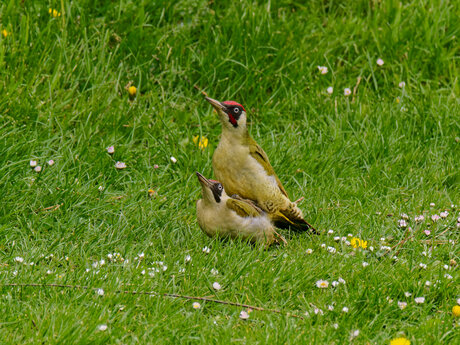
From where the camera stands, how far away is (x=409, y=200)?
6.57 metres

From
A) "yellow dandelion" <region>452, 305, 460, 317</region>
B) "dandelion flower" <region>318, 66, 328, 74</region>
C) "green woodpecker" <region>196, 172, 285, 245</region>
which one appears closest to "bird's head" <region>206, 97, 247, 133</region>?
"green woodpecker" <region>196, 172, 285, 245</region>

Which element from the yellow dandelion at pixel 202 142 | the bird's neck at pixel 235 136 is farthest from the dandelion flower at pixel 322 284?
the yellow dandelion at pixel 202 142

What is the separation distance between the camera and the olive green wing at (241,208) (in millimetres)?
5375

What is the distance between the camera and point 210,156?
273 inches

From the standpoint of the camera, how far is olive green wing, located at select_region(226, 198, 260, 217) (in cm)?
538

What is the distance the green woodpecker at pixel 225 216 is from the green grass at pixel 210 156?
142 millimetres

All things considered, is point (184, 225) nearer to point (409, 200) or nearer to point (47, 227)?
point (47, 227)

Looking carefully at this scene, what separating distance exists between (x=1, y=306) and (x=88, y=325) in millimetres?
565

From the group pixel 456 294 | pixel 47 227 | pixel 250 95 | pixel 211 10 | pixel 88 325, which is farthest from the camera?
pixel 211 10

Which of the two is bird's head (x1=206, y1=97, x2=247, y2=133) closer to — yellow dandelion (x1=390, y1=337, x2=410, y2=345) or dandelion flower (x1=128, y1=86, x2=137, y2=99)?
dandelion flower (x1=128, y1=86, x2=137, y2=99)

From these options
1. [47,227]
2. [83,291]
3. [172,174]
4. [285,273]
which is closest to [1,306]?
[83,291]

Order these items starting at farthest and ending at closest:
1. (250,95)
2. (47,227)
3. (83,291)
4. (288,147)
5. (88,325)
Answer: (250,95), (288,147), (47,227), (83,291), (88,325)

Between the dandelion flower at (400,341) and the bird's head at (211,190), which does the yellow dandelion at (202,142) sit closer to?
the bird's head at (211,190)

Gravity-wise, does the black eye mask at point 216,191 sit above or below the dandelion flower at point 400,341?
below
